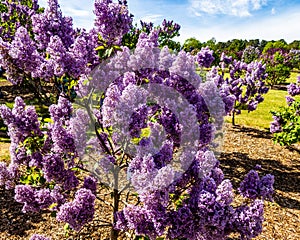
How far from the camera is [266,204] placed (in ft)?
27.3

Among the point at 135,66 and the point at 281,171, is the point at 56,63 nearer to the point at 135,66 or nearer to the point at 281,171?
the point at 135,66

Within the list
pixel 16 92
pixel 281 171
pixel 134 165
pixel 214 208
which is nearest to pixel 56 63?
pixel 134 165

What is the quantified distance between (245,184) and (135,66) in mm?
2100

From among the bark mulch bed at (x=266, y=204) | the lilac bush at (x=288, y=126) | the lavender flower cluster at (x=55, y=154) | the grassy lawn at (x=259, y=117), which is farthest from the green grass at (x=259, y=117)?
the lavender flower cluster at (x=55, y=154)

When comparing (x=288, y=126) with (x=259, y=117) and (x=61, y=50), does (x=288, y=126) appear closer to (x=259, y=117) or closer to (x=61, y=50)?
(x=259, y=117)

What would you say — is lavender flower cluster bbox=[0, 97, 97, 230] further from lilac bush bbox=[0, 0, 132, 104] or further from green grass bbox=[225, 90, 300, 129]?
green grass bbox=[225, 90, 300, 129]

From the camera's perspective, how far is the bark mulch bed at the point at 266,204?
656cm

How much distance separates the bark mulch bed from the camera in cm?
656

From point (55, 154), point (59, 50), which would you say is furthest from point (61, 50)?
point (55, 154)

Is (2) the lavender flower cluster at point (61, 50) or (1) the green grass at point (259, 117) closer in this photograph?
(2) the lavender flower cluster at point (61, 50)

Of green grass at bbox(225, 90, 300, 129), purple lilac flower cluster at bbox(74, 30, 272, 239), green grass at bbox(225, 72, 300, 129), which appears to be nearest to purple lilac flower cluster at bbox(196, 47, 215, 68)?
purple lilac flower cluster at bbox(74, 30, 272, 239)

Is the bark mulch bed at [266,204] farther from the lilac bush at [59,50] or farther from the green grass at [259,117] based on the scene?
the green grass at [259,117]

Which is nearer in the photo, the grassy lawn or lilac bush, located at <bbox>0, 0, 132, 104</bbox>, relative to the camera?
lilac bush, located at <bbox>0, 0, 132, 104</bbox>

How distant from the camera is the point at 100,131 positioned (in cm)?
418
